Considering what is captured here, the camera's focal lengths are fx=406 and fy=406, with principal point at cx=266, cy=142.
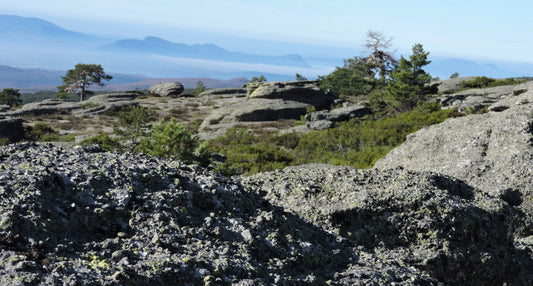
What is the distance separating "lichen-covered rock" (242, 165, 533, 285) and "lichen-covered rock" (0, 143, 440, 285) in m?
0.31

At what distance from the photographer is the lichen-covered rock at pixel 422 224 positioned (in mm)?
5590

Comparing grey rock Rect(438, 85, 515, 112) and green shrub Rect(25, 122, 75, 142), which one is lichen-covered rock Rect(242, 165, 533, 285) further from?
green shrub Rect(25, 122, 75, 142)

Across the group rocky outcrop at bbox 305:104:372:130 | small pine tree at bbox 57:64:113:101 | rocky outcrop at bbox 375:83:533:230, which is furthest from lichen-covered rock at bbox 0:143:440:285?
small pine tree at bbox 57:64:113:101

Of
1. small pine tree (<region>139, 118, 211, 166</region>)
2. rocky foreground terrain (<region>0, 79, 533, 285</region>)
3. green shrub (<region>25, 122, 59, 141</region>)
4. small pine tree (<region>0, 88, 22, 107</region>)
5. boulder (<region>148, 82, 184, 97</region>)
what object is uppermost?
boulder (<region>148, 82, 184, 97</region>)

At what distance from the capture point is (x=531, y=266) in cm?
649

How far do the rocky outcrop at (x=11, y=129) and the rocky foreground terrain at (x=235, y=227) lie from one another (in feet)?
122

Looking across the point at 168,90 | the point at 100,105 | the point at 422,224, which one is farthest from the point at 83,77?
the point at 422,224

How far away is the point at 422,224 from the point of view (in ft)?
19.0

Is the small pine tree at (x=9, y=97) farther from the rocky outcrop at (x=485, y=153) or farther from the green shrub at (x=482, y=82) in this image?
the rocky outcrop at (x=485, y=153)

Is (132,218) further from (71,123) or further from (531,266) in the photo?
(71,123)

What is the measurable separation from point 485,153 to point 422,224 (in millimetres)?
5644

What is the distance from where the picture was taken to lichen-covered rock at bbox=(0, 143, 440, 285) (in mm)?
3568

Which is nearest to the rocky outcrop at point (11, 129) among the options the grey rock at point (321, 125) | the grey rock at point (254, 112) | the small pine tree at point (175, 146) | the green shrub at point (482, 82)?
the grey rock at point (254, 112)

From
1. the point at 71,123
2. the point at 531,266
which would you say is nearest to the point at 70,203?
the point at 531,266
